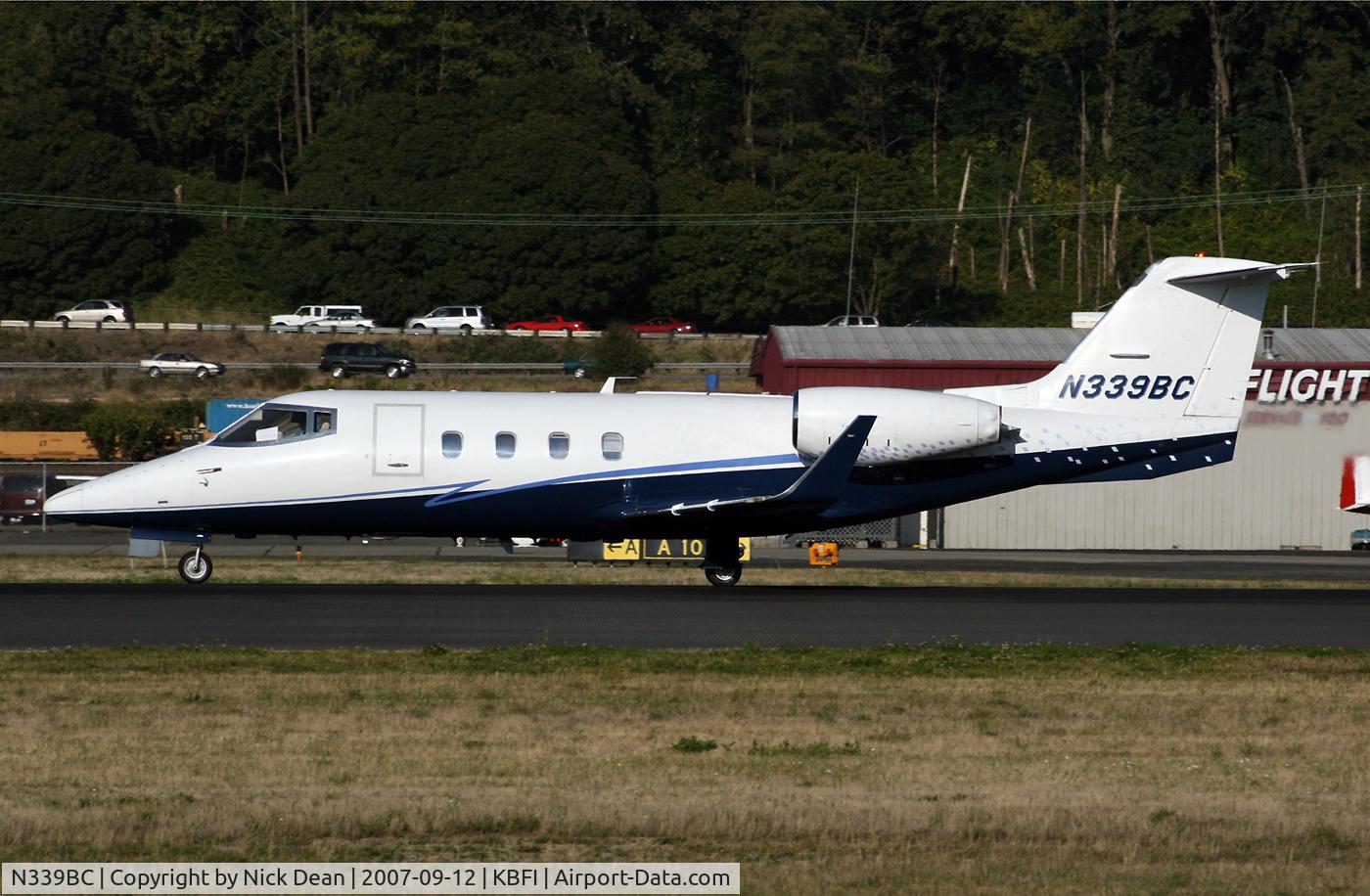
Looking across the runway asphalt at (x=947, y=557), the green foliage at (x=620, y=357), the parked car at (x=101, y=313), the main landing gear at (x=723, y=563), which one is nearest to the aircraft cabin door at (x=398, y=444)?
the main landing gear at (x=723, y=563)

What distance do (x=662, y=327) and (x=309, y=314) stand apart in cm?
1973

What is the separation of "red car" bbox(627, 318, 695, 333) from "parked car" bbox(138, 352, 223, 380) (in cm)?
2170

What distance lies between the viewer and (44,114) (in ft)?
325

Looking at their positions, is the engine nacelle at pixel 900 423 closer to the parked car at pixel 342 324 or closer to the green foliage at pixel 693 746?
the green foliage at pixel 693 746

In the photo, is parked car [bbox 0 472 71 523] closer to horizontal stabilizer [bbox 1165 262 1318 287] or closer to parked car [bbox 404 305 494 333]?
horizontal stabilizer [bbox 1165 262 1318 287]

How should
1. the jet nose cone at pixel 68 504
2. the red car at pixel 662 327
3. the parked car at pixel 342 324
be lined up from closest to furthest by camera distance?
1. the jet nose cone at pixel 68 504
2. the parked car at pixel 342 324
3. the red car at pixel 662 327

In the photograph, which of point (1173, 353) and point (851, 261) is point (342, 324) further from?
point (1173, 353)

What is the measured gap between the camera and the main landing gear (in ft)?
87.5

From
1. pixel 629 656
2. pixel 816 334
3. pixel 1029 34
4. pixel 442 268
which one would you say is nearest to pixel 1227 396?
pixel 629 656

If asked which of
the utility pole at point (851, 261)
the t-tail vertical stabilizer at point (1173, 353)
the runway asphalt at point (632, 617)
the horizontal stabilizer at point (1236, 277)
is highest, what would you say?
the utility pole at point (851, 261)

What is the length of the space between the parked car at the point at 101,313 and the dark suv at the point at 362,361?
1638 cm

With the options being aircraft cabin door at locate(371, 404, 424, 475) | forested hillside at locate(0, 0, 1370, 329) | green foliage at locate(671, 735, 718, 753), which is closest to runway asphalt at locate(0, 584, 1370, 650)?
aircraft cabin door at locate(371, 404, 424, 475)

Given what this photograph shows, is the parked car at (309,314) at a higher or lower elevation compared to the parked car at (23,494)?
higher

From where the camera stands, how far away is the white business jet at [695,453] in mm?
25016
